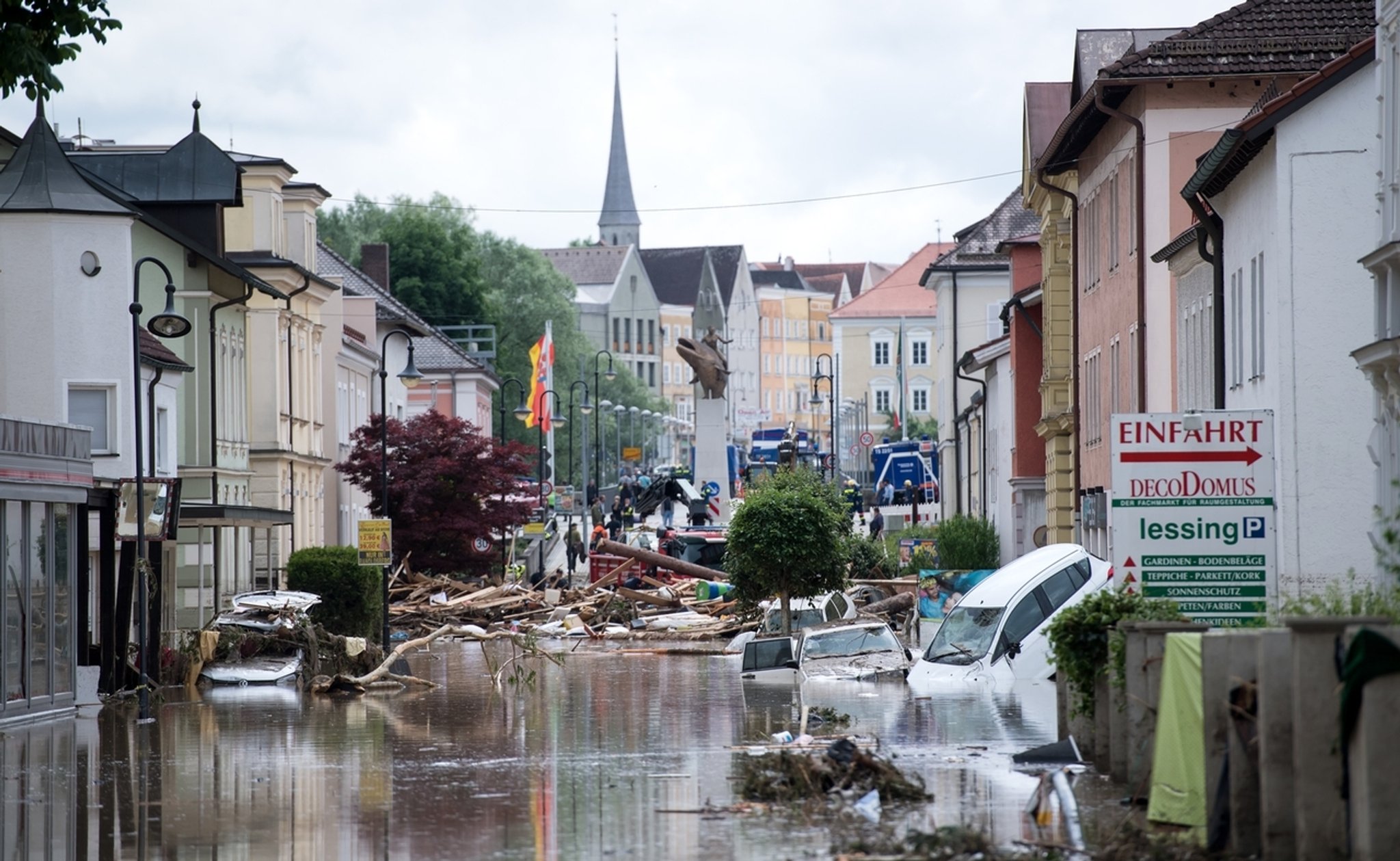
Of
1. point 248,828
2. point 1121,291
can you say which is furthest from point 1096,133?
point 248,828

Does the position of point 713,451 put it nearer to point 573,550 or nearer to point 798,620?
point 573,550

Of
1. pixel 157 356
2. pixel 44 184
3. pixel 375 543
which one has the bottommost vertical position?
pixel 375 543

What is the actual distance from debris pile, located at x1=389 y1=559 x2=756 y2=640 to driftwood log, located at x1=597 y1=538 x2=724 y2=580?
15.4 inches

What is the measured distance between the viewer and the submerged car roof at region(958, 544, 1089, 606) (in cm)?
2897

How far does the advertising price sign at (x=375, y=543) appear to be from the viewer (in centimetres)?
3634

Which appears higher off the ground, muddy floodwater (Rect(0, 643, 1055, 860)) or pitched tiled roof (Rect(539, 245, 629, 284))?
pitched tiled roof (Rect(539, 245, 629, 284))

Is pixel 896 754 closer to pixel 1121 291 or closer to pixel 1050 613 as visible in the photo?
pixel 1050 613

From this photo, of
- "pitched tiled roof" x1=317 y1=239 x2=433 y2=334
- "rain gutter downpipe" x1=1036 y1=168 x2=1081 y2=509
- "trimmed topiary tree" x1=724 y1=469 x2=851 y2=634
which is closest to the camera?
"trimmed topiary tree" x1=724 y1=469 x2=851 y2=634

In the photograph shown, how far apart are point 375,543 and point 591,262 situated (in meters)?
154

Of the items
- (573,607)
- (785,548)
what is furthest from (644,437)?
(785,548)

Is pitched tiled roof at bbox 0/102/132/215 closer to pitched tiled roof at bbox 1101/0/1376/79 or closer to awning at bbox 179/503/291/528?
awning at bbox 179/503/291/528

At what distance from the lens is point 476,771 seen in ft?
61.1

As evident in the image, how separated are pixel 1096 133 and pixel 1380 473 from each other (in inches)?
676

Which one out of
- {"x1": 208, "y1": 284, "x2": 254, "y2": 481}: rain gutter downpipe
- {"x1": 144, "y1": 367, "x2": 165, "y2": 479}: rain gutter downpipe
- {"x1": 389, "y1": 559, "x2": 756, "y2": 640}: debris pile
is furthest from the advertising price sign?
{"x1": 389, "y1": 559, "x2": 756, "y2": 640}: debris pile
